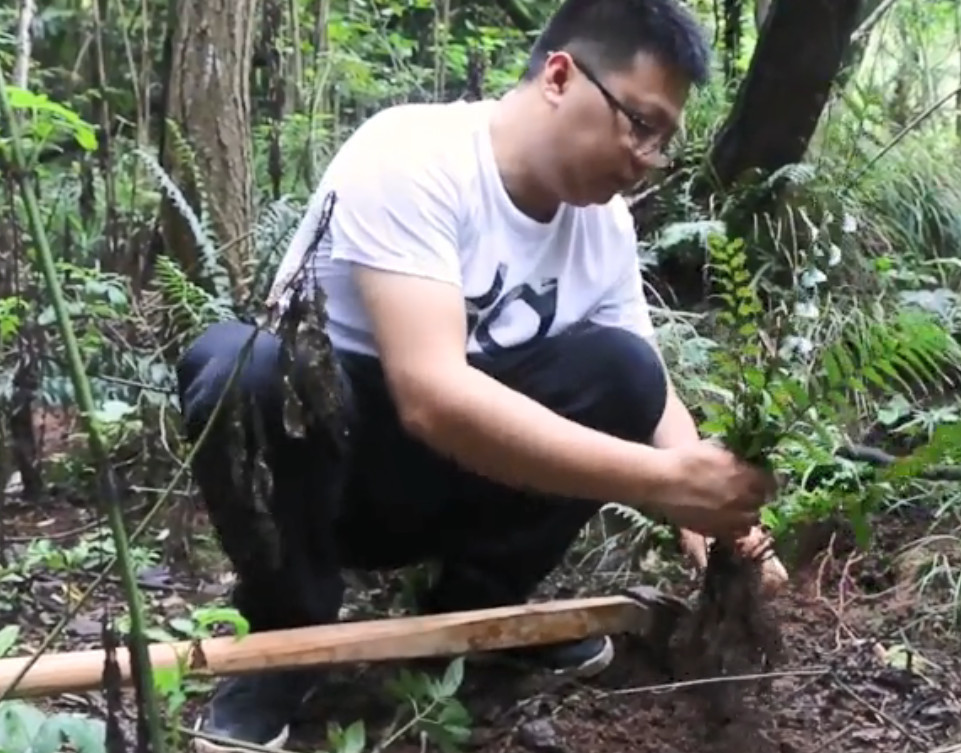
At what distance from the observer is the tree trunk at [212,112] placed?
2867 mm

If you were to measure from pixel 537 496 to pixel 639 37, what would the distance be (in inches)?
25.4

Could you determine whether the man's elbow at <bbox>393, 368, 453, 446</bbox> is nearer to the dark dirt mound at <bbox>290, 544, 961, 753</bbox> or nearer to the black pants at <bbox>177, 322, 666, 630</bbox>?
the black pants at <bbox>177, 322, 666, 630</bbox>

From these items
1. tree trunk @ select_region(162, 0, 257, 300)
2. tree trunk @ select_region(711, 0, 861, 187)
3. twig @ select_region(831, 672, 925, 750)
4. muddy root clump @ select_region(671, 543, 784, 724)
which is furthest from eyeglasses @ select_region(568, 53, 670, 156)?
tree trunk @ select_region(711, 0, 861, 187)

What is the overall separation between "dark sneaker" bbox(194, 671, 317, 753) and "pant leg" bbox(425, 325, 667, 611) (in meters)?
0.33

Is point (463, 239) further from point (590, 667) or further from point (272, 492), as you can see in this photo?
point (590, 667)

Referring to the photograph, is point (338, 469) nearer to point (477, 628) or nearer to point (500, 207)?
point (477, 628)

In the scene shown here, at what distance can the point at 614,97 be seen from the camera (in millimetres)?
1766

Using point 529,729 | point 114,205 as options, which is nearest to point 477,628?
point 529,729

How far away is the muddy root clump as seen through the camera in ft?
5.78

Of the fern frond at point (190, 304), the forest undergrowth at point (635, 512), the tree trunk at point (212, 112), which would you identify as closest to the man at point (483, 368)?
the forest undergrowth at point (635, 512)

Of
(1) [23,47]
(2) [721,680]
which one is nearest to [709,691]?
(2) [721,680]

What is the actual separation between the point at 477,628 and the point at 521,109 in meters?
0.69

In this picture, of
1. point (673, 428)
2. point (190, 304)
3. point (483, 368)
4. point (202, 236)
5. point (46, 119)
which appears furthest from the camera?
point (202, 236)

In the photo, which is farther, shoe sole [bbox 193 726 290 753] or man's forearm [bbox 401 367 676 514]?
man's forearm [bbox 401 367 676 514]
